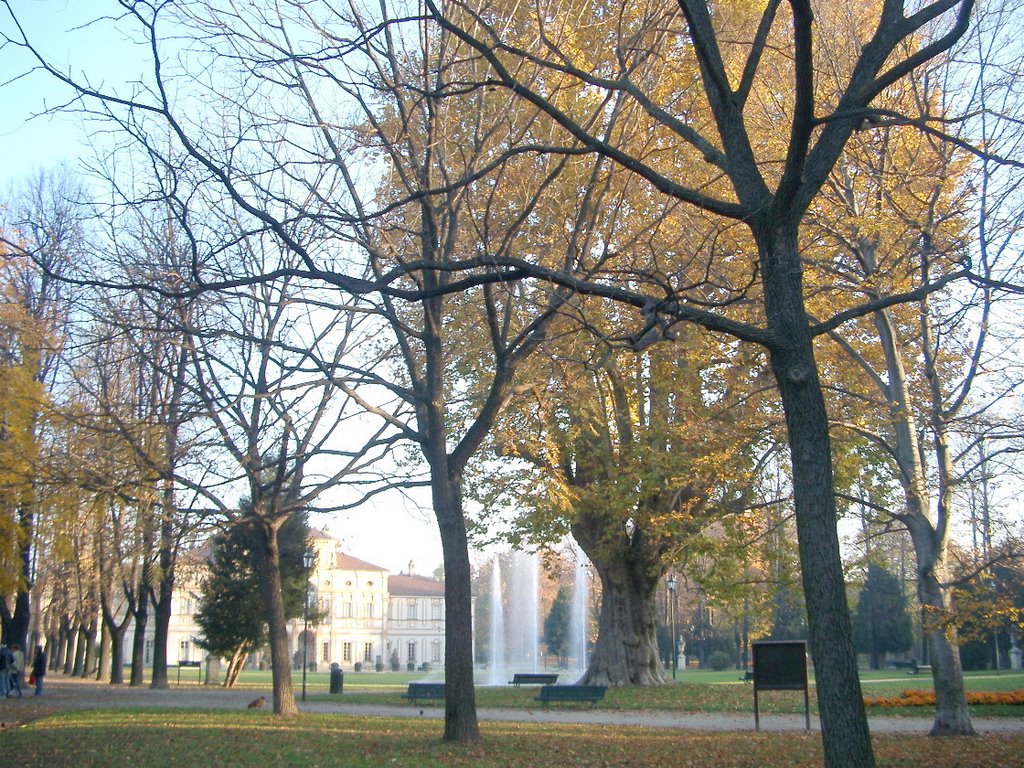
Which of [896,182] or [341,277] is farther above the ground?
[896,182]

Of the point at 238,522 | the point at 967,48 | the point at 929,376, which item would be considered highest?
the point at 967,48

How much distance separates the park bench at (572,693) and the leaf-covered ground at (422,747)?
15.6 ft

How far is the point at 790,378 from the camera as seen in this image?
8484mm

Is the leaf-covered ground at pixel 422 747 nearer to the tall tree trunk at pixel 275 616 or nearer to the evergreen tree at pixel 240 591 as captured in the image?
the tall tree trunk at pixel 275 616

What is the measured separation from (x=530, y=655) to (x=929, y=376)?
60.5 m

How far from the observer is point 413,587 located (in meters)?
107

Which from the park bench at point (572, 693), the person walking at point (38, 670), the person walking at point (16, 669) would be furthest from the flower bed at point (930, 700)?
the person walking at point (38, 670)

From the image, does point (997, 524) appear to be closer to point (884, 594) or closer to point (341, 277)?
point (341, 277)

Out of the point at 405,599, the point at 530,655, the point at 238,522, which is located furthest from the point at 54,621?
the point at 405,599

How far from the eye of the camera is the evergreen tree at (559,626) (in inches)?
3191

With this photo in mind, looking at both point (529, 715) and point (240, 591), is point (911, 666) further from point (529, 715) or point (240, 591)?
point (529, 715)

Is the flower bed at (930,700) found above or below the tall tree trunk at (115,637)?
below

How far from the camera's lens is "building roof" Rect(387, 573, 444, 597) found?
103525 millimetres

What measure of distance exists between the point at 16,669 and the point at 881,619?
4952 centimetres
